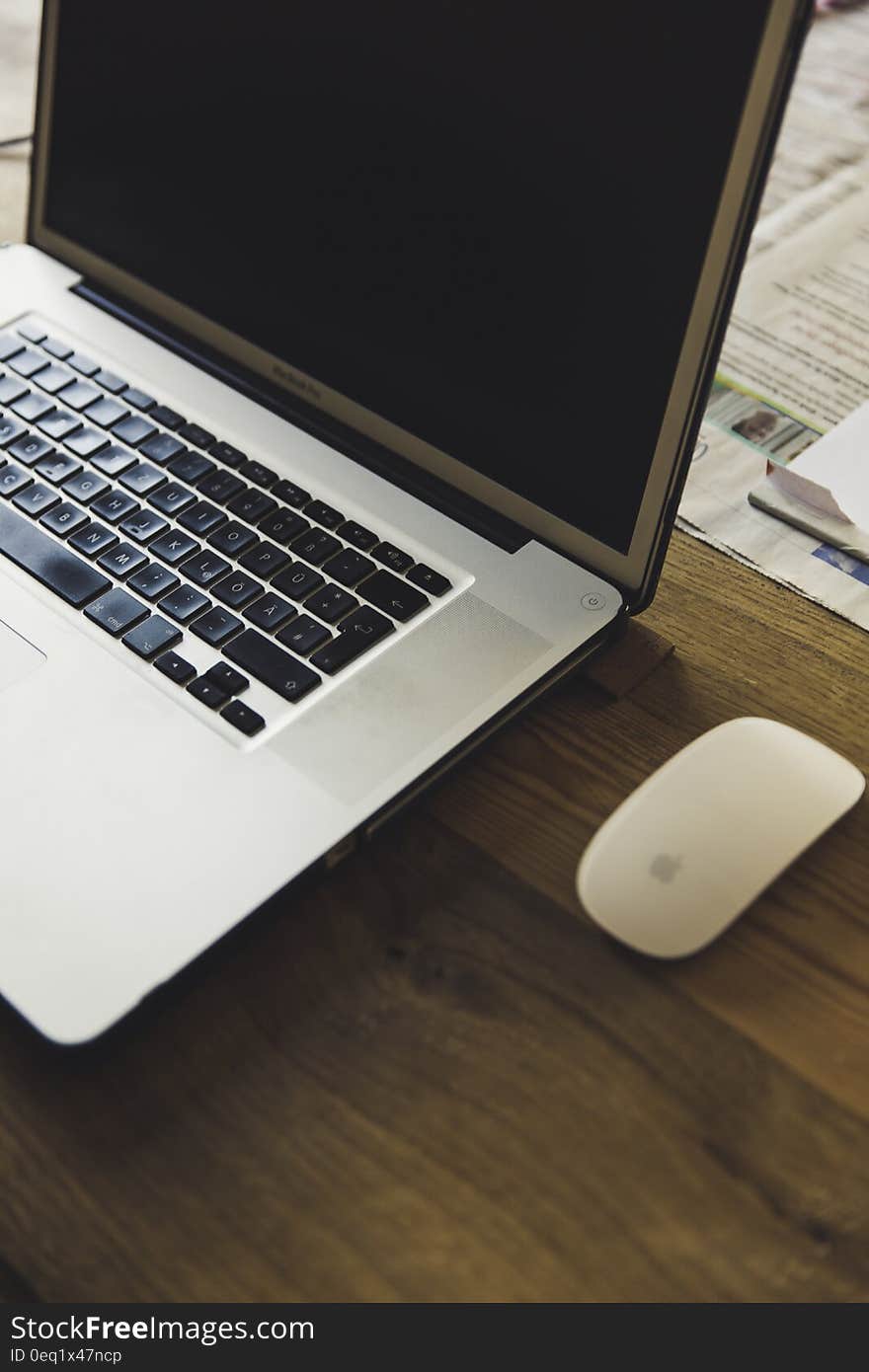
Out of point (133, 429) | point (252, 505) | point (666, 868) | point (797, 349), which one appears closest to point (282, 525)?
point (252, 505)

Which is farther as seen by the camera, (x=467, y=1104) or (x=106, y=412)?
Result: (x=106, y=412)

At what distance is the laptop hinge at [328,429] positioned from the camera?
62cm

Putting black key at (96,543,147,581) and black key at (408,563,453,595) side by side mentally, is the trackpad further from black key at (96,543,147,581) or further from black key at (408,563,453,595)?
black key at (408,563,453,595)

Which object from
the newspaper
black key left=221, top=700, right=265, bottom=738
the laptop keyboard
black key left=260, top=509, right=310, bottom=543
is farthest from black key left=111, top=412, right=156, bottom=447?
the newspaper

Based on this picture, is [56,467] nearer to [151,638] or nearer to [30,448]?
[30,448]

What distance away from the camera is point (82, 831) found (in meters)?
0.49

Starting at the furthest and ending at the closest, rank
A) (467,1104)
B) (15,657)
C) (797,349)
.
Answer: (797,349) → (15,657) → (467,1104)

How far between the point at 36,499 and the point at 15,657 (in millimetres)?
114

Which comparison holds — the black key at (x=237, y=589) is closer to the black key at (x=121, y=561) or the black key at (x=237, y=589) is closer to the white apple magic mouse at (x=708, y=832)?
the black key at (x=121, y=561)

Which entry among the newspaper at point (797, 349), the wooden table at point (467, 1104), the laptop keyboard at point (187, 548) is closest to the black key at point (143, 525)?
the laptop keyboard at point (187, 548)

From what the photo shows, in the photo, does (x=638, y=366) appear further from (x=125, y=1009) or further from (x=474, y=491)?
(x=125, y=1009)

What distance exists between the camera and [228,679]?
1.79ft

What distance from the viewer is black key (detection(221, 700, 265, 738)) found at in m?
0.53
